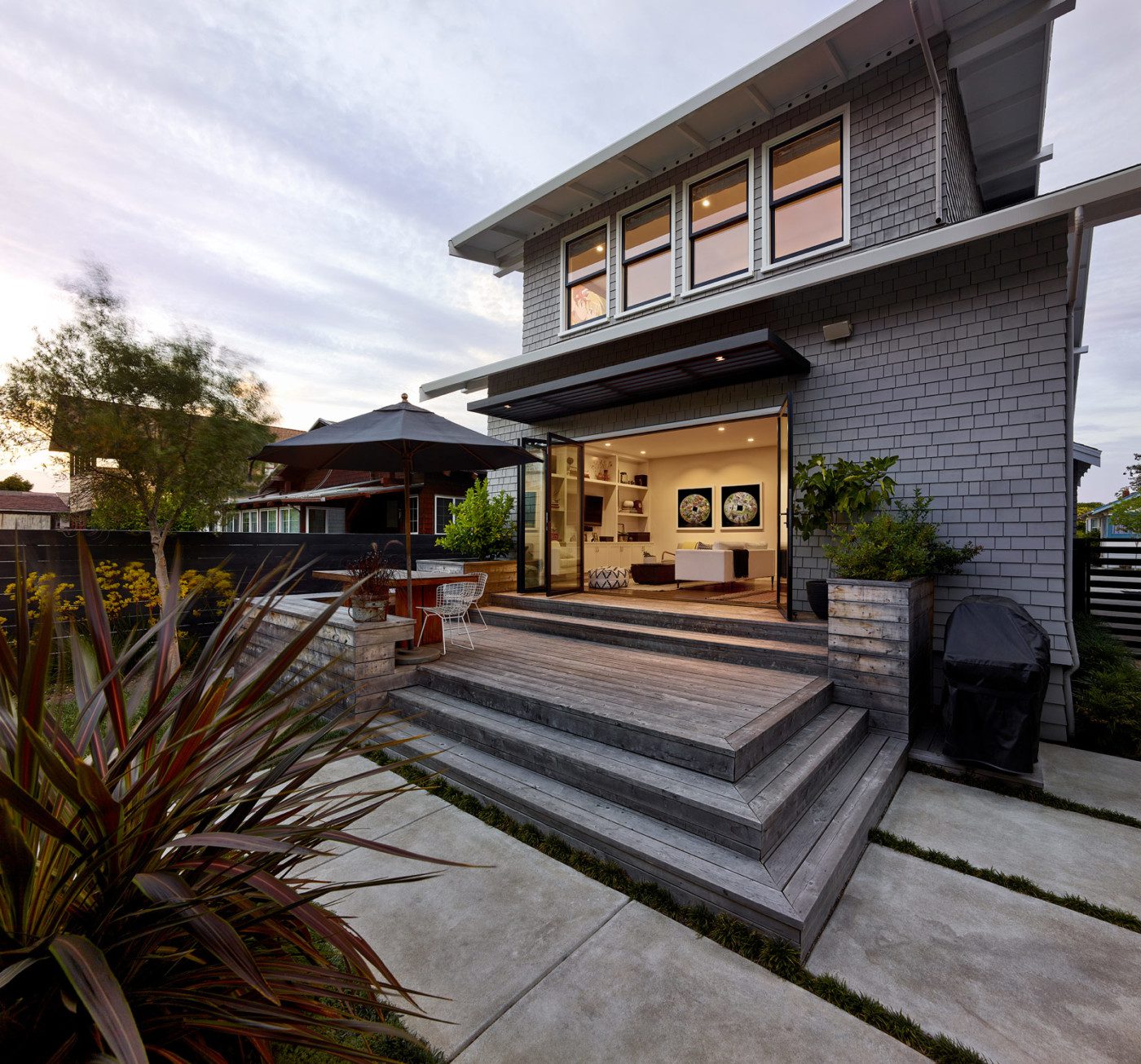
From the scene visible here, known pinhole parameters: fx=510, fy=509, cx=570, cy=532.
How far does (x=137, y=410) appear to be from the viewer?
5785mm

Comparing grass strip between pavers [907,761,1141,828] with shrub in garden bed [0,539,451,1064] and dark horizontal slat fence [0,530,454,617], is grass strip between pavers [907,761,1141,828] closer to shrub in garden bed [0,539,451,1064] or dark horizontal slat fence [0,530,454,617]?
shrub in garden bed [0,539,451,1064]

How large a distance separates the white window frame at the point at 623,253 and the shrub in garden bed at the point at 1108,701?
5811 mm

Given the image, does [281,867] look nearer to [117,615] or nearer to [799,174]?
[117,615]

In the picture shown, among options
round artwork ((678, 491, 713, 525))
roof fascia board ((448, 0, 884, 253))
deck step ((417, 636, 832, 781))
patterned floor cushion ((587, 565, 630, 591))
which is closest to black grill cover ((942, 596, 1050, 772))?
deck step ((417, 636, 832, 781))

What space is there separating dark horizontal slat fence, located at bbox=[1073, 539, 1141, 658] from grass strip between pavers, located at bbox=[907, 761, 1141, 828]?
3.54 metres

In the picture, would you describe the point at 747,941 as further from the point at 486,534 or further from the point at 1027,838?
the point at 486,534

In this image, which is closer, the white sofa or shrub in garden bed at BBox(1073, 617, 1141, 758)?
shrub in garden bed at BBox(1073, 617, 1141, 758)

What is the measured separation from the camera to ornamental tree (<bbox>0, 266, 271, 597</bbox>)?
538cm

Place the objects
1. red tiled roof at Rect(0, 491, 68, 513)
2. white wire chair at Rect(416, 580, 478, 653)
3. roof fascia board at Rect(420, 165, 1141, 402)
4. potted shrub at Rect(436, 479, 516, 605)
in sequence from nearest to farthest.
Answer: roof fascia board at Rect(420, 165, 1141, 402) < white wire chair at Rect(416, 580, 478, 653) < potted shrub at Rect(436, 479, 516, 605) < red tiled roof at Rect(0, 491, 68, 513)

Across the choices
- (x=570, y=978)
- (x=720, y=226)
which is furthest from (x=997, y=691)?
(x=720, y=226)

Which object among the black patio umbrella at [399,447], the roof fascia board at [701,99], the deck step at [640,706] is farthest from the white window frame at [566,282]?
the deck step at [640,706]

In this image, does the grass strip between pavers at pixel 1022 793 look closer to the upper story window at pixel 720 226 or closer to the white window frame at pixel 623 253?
the upper story window at pixel 720 226

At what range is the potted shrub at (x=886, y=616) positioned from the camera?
152 inches

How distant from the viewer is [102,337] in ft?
18.4
